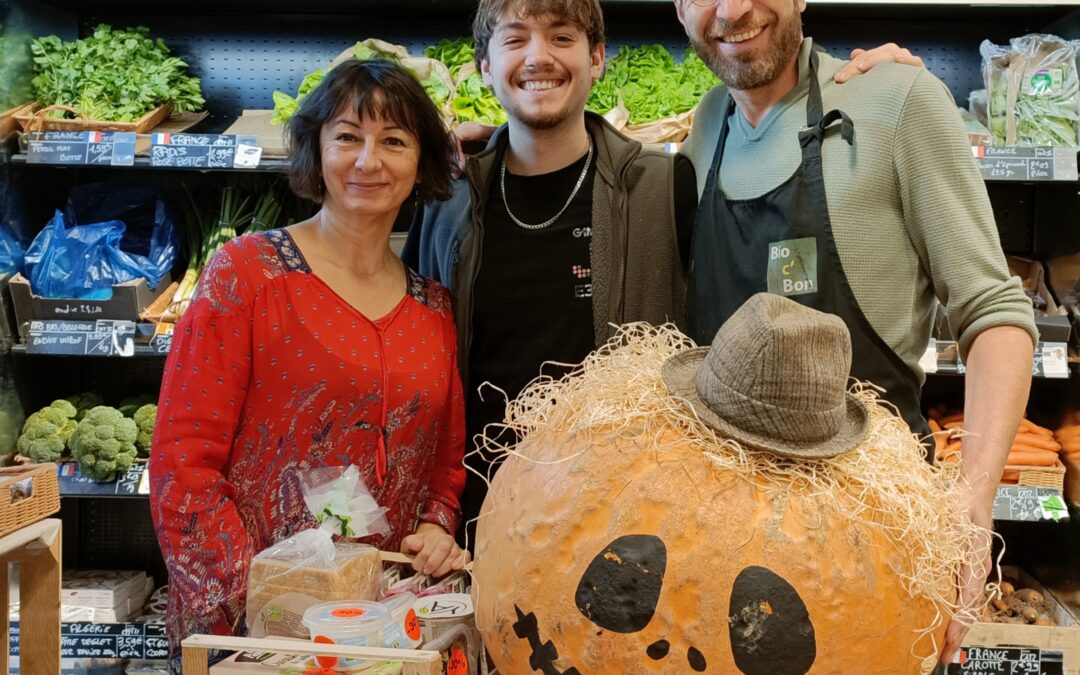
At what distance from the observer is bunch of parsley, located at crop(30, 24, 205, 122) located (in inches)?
137

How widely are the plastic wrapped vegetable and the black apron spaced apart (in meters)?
2.01

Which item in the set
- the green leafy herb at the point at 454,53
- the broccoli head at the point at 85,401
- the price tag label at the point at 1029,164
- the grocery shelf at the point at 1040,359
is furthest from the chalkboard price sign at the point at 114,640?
the price tag label at the point at 1029,164

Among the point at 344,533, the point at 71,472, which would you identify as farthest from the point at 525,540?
the point at 71,472

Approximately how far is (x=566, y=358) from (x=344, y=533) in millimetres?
717

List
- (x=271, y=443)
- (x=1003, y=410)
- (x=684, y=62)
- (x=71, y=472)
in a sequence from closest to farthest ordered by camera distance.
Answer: (x=1003, y=410) → (x=271, y=443) → (x=71, y=472) → (x=684, y=62)

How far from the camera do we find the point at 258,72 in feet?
13.0

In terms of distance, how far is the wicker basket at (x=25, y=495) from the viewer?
70.7 inches

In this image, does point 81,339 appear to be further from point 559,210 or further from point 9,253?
point 559,210

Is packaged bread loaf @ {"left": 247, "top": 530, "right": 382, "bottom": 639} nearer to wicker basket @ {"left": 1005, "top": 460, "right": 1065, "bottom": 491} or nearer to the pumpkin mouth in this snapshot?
the pumpkin mouth

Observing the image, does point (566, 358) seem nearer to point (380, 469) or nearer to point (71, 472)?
point (380, 469)

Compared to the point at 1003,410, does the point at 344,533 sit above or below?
below

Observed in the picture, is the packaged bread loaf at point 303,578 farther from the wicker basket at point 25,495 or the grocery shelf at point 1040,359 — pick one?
the grocery shelf at point 1040,359

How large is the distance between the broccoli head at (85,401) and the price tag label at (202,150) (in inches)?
43.5

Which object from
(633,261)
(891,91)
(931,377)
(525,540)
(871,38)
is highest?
(871,38)
